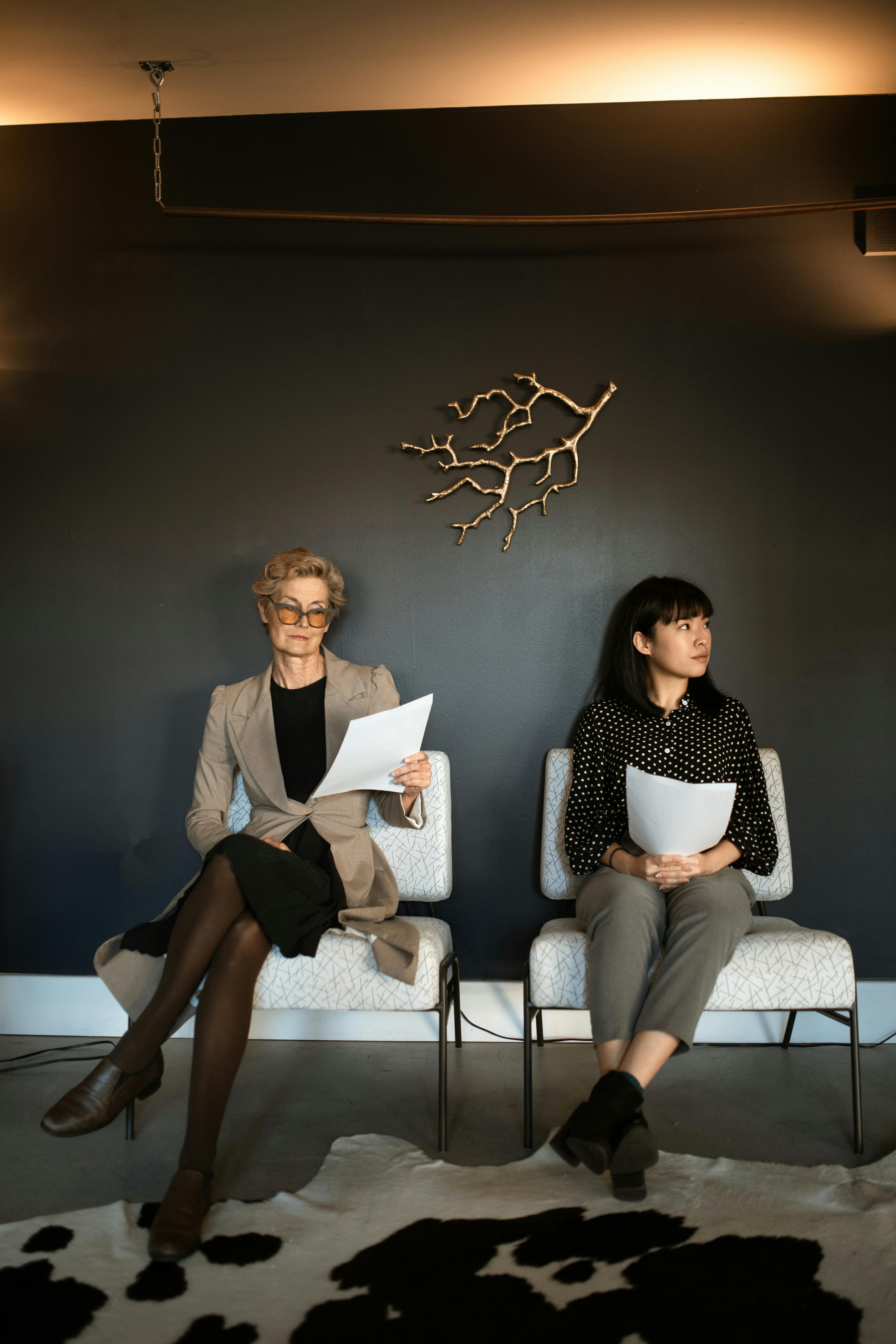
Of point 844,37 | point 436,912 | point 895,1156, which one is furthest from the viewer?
point 436,912

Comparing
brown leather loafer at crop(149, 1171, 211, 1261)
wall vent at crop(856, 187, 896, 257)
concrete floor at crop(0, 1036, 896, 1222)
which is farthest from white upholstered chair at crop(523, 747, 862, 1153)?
wall vent at crop(856, 187, 896, 257)

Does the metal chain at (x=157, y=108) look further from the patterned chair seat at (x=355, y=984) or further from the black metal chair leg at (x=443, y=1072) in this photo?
the black metal chair leg at (x=443, y=1072)

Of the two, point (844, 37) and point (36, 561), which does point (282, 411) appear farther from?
point (844, 37)

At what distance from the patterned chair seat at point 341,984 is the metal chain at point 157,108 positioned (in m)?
2.12

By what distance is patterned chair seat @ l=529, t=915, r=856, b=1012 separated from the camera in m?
2.20

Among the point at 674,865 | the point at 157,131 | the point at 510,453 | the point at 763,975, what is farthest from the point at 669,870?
the point at 157,131

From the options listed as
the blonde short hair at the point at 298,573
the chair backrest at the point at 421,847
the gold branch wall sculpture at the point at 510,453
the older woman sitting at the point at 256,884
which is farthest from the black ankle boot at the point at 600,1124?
the gold branch wall sculpture at the point at 510,453

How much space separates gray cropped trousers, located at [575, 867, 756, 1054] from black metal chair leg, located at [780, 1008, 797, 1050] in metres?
0.74

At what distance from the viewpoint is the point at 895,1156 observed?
211 centimetres

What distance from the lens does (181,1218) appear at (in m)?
1.77

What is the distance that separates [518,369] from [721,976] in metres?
1.91

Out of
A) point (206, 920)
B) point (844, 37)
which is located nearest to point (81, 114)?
point (844, 37)

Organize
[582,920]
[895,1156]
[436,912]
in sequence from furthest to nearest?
[436,912], [582,920], [895,1156]

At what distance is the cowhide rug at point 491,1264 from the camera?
1.51m
